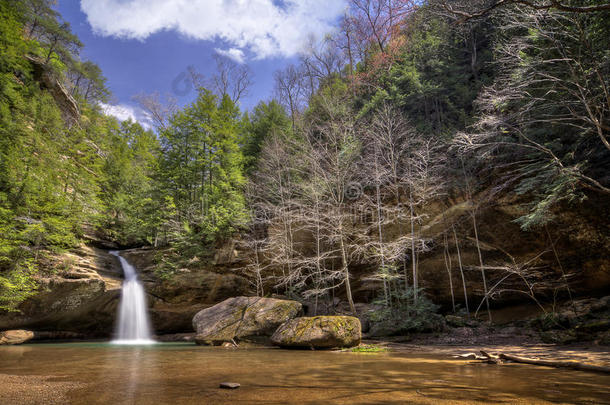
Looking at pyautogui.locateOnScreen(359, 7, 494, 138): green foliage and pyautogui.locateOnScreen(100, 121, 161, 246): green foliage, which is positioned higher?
pyautogui.locateOnScreen(359, 7, 494, 138): green foliage

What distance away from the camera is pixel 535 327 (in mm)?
10805

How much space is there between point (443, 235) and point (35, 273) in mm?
20734

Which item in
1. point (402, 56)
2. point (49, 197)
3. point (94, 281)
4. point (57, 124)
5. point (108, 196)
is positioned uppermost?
point (402, 56)

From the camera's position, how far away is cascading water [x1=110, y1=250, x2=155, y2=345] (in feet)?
51.3

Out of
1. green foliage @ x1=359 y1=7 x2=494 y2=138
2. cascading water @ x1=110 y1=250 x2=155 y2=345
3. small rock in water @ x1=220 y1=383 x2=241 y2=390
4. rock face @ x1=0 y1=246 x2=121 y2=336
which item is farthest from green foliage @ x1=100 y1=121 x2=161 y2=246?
small rock in water @ x1=220 y1=383 x2=241 y2=390

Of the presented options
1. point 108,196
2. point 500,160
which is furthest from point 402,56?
point 108,196

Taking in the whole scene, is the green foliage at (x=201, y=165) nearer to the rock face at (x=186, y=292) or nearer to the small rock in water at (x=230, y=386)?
the rock face at (x=186, y=292)

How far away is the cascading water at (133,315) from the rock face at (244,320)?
509 cm

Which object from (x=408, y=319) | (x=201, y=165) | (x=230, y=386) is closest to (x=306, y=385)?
(x=230, y=386)

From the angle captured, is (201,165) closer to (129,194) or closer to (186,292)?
(129,194)

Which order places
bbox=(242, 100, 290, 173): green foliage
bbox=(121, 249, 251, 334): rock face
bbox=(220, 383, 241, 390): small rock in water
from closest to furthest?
bbox=(220, 383, 241, 390): small rock in water, bbox=(121, 249, 251, 334): rock face, bbox=(242, 100, 290, 173): green foliage

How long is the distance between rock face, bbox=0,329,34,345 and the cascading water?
148 inches

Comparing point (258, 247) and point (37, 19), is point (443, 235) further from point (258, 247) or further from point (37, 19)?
point (37, 19)

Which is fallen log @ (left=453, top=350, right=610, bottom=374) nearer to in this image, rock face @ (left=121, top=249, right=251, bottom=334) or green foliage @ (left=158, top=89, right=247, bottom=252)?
rock face @ (left=121, top=249, right=251, bottom=334)
